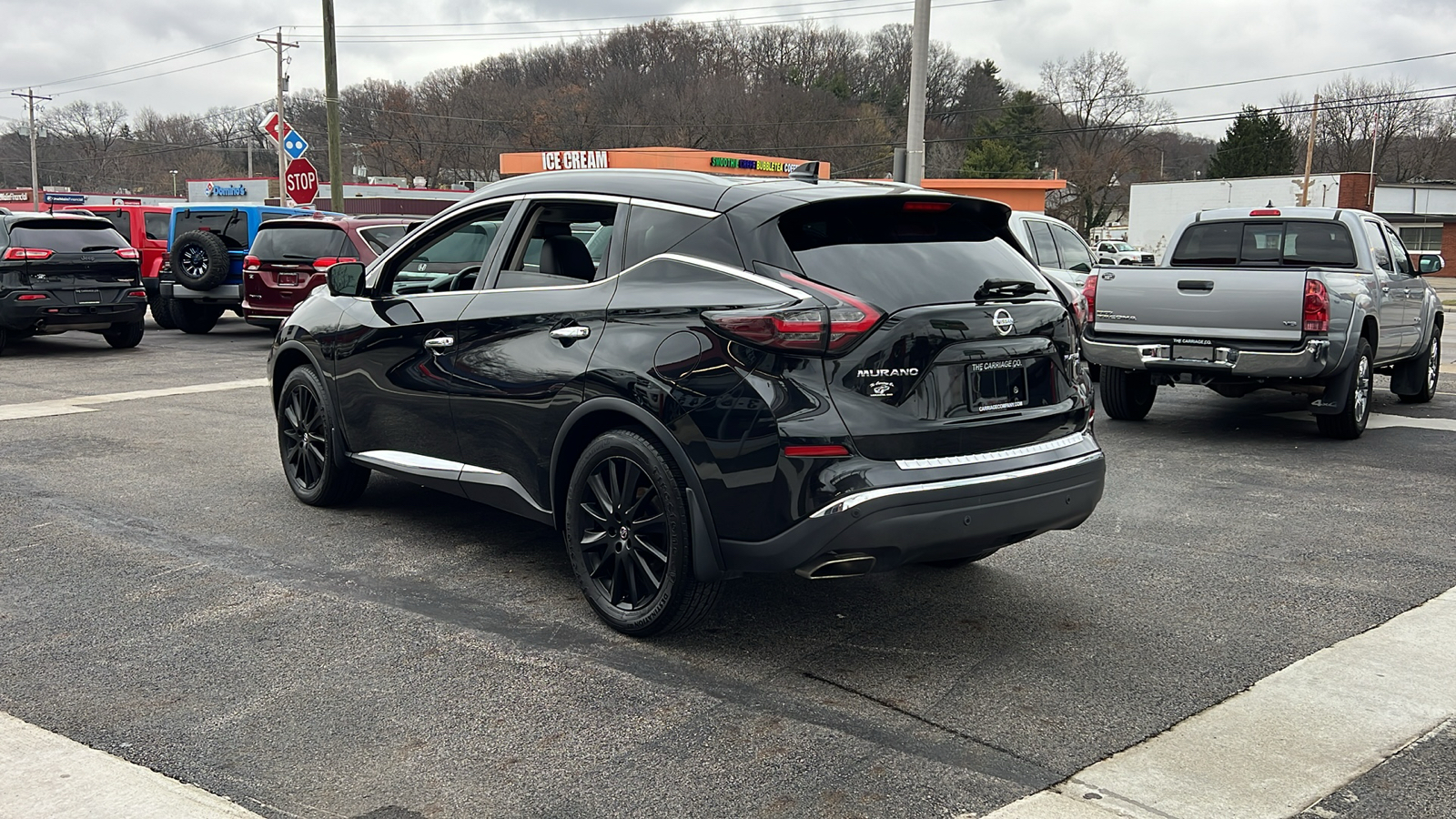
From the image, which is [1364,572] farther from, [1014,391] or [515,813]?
[515,813]

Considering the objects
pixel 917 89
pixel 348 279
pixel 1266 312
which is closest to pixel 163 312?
pixel 917 89

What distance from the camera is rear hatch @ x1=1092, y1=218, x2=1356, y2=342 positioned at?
864 centimetres

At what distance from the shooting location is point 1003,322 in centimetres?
433

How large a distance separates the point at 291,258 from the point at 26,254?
9.63 feet

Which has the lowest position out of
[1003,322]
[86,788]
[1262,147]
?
[86,788]

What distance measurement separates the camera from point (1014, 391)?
171 inches

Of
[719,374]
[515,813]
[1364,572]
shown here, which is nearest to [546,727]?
[515,813]

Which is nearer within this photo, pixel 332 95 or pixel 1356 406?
pixel 1356 406

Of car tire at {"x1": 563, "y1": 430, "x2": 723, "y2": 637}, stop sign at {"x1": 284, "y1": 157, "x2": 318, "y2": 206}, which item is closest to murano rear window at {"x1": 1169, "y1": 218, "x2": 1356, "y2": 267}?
car tire at {"x1": 563, "y1": 430, "x2": 723, "y2": 637}

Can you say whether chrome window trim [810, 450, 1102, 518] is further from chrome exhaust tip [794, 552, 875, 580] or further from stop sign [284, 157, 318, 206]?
stop sign [284, 157, 318, 206]

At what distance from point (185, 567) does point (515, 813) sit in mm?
2970

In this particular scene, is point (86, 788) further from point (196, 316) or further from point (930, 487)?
point (196, 316)

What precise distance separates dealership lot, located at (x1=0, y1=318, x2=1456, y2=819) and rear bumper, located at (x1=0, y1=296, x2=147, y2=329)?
7.75m

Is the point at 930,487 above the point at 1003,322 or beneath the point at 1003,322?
beneath
